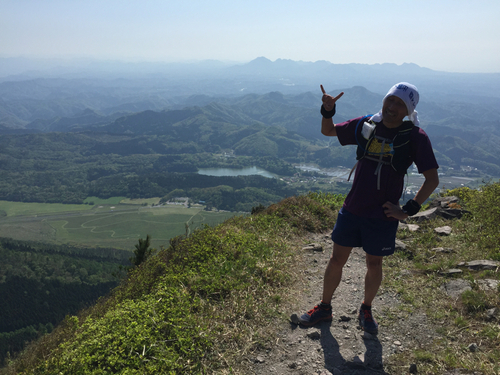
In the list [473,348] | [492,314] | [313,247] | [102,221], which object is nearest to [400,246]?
[313,247]

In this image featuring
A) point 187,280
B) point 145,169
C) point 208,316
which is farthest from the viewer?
point 145,169

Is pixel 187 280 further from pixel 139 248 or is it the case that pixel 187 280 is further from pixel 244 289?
pixel 139 248

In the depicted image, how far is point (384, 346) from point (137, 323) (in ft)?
9.03

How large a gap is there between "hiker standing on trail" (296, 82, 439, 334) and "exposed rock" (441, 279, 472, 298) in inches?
61.0

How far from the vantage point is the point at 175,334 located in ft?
10.7

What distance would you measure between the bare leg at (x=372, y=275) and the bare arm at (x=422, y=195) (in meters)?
0.62

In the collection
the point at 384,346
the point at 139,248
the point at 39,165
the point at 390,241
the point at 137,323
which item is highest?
the point at 390,241

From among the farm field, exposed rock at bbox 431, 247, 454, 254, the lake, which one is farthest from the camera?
the lake

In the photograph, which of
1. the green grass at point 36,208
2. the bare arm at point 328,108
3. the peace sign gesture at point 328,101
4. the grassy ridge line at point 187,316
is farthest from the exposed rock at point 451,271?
the green grass at point 36,208

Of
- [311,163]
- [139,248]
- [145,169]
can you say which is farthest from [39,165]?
[139,248]

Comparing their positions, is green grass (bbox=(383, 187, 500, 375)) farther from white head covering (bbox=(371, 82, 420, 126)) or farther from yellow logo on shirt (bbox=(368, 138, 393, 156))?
white head covering (bbox=(371, 82, 420, 126))

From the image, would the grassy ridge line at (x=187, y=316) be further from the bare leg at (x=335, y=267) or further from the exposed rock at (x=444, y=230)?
the exposed rock at (x=444, y=230)

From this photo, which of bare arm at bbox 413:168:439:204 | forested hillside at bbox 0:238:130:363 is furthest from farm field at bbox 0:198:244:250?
bare arm at bbox 413:168:439:204

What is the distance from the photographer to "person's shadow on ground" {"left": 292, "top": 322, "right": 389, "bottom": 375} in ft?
10.3
